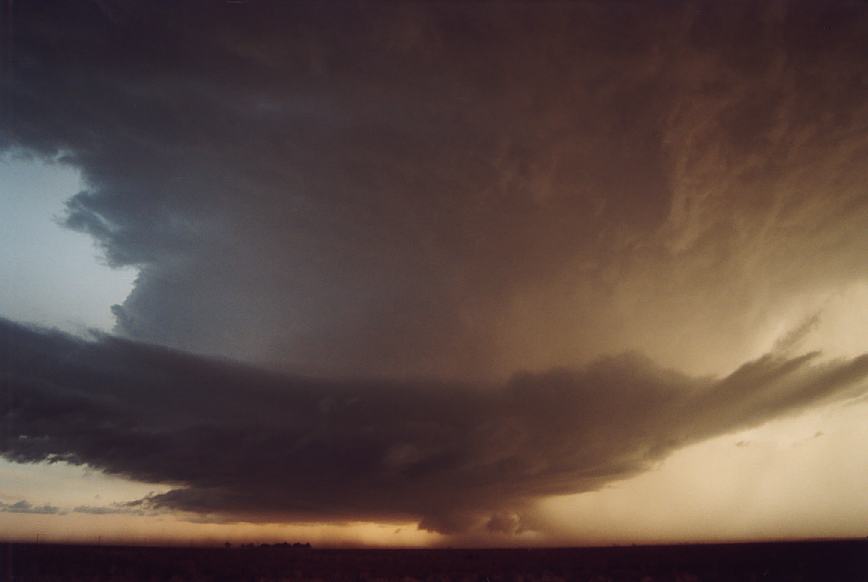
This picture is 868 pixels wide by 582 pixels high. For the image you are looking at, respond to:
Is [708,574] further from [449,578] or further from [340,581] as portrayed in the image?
[340,581]

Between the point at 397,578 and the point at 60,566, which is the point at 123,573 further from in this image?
the point at 397,578

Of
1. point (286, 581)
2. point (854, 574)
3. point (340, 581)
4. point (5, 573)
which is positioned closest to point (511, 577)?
point (340, 581)

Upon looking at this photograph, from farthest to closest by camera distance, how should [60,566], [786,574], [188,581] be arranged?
[60,566], [786,574], [188,581]

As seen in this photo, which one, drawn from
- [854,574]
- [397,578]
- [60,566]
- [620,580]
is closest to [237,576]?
[397,578]

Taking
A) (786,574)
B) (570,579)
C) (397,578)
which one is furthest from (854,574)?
(397,578)

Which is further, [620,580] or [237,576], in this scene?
[237,576]

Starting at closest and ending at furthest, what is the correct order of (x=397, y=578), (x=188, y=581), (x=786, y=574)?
(x=188, y=581), (x=397, y=578), (x=786, y=574)

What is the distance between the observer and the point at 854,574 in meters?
46.6

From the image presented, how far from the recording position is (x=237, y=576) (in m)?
43.2

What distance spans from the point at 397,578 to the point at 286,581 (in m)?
8.35

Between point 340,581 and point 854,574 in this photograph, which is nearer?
point 340,581

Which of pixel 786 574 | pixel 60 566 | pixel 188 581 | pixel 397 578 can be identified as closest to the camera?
pixel 188 581

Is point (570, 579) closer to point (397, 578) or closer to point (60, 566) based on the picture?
point (397, 578)

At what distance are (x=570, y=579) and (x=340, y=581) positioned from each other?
17.3 m
